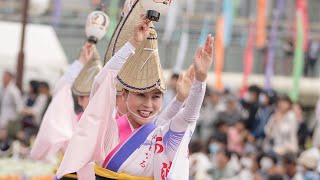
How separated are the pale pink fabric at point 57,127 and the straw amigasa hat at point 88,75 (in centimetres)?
28

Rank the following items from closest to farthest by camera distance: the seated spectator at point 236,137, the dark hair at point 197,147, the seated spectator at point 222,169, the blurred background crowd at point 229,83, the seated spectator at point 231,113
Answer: the seated spectator at point 222,169 < the blurred background crowd at point 229,83 < the dark hair at point 197,147 < the seated spectator at point 236,137 < the seated spectator at point 231,113

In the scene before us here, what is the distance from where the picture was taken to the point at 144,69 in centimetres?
610

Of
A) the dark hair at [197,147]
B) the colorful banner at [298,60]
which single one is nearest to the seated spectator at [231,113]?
the dark hair at [197,147]

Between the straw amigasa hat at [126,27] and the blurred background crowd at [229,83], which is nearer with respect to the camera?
the straw amigasa hat at [126,27]

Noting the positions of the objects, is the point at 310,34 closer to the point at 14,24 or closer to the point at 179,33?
the point at 179,33

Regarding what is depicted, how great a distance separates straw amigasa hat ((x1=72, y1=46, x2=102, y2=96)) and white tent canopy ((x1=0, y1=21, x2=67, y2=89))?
8581mm

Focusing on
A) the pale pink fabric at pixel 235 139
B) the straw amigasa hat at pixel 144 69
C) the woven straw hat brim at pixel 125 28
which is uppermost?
the woven straw hat brim at pixel 125 28

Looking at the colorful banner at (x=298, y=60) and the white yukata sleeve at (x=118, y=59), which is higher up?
the white yukata sleeve at (x=118, y=59)

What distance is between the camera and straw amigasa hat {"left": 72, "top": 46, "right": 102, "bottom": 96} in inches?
303

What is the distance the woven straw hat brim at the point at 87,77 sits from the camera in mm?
7693

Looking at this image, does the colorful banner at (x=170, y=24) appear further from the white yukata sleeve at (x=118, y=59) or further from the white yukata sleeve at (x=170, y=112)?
the white yukata sleeve at (x=118, y=59)

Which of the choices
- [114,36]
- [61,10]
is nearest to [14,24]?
[61,10]

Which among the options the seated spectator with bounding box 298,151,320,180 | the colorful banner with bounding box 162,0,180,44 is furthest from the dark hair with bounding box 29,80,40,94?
the seated spectator with bounding box 298,151,320,180

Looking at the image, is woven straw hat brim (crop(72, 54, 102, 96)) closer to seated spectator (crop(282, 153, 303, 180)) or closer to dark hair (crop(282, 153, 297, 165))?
seated spectator (crop(282, 153, 303, 180))
